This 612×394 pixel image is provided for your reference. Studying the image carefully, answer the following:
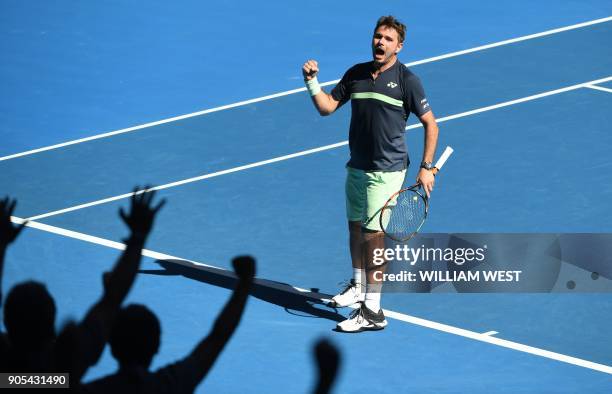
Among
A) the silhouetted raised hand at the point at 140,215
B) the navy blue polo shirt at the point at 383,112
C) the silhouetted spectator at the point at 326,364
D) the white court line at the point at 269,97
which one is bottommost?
the silhouetted spectator at the point at 326,364

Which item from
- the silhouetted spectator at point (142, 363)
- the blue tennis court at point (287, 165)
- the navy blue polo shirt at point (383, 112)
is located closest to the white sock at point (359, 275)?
the blue tennis court at point (287, 165)

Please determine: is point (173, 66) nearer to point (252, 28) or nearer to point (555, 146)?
point (252, 28)

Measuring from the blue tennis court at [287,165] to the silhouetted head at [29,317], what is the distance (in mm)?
4075

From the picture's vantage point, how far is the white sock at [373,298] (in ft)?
33.7

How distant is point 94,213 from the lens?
12.8 metres

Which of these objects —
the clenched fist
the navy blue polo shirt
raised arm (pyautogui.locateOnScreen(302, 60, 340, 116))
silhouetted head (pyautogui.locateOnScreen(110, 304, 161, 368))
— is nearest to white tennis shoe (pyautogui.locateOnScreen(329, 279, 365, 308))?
the navy blue polo shirt

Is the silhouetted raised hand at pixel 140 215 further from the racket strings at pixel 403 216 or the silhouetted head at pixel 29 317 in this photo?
the racket strings at pixel 403 216

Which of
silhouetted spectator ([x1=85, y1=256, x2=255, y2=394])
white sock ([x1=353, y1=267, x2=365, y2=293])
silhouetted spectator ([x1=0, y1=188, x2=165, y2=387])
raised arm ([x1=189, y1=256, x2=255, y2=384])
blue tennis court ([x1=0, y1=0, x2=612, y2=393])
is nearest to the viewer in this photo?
silhouetted spectator ([x1=0, y1=188, x2=165, y2=387])

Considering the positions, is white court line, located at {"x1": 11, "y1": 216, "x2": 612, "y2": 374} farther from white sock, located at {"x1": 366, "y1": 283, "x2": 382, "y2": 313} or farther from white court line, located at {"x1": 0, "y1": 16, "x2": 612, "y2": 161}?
white court line, located at {"x1": 0, "y1": 16, "x2": 612, "y2": 161}

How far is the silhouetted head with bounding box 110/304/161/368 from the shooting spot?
5000 mm

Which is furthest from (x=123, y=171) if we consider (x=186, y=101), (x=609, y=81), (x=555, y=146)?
(x=609, y=81)

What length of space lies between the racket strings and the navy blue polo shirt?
29 centimetres

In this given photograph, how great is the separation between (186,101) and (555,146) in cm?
506

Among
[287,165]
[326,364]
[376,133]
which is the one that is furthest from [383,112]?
[326,364]
